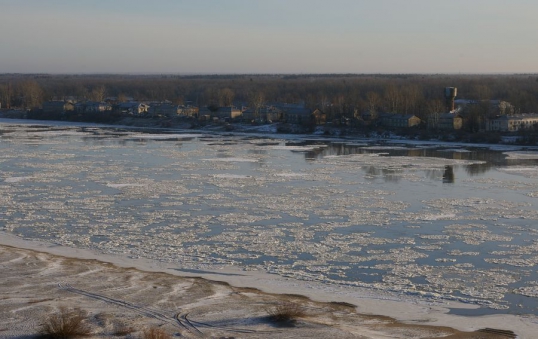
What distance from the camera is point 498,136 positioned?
25922mm

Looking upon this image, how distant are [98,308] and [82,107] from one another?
1488 inches

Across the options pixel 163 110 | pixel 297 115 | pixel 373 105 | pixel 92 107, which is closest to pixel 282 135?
pixel 297 115

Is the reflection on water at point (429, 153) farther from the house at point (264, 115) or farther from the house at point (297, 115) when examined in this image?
the house at point (264, 115)

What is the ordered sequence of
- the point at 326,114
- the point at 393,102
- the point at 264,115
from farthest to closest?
the point at 264,115 < the point at 393,102 < the point at 326,114

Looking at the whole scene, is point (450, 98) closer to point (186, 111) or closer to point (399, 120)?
point (399, 120)

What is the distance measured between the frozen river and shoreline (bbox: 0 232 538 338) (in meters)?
0.22

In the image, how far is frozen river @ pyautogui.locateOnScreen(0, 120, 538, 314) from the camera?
7.90 metres

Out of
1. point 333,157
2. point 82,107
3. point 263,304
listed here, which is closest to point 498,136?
point 333,157

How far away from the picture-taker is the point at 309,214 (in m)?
11.0

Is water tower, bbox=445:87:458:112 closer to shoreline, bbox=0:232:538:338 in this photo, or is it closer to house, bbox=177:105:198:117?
house, bbox=177:105:198:117

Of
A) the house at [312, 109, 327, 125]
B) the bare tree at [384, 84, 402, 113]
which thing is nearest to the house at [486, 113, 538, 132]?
the bare tree at [384, 84, 402, 113]

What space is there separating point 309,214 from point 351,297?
13.6 feet

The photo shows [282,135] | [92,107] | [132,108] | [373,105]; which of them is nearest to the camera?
[282,135]

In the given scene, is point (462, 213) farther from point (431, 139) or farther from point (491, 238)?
point (431, 139)
